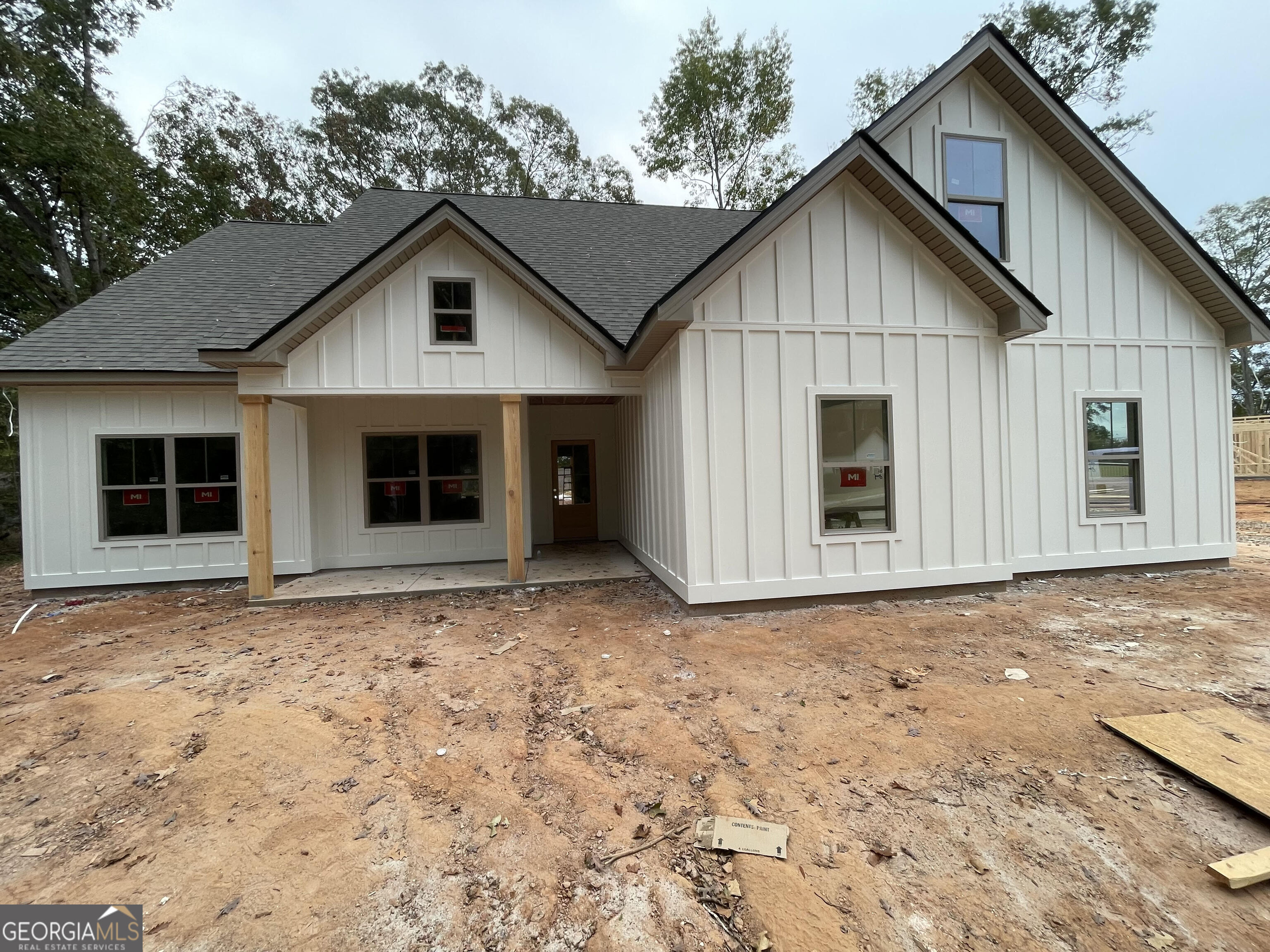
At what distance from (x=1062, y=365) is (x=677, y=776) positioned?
7.55 meters

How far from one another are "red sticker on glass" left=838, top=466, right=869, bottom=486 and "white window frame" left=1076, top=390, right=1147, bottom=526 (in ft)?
11.2

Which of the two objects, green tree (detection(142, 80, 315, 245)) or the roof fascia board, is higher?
green tree (detection(142, 80, 315, 245))

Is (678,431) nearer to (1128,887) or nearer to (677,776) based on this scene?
(677,776)

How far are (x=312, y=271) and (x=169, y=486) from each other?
4.48 m

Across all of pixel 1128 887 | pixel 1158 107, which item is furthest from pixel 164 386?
pixel 1158 107

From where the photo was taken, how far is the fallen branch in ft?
7.73

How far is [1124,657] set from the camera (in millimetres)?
4406

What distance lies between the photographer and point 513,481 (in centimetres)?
716

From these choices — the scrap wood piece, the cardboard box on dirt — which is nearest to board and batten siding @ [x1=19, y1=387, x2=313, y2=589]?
the cardboard box on dirt

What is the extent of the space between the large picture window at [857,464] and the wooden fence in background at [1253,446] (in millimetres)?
24015

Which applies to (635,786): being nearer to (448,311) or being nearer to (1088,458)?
(448,311)

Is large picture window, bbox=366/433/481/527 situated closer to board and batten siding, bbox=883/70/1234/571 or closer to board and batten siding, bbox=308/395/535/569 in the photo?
board and batten siding, bbox=308/395/535/569

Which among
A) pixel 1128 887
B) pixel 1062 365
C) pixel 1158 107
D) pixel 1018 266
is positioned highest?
pixel 1158 107

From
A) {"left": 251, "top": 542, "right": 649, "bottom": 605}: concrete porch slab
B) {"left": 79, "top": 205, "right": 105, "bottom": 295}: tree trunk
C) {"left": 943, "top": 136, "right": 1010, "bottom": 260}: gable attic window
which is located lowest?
{"left": 251, "top": 542, "right": 649, "bottom": 605}: concrete porch slab
